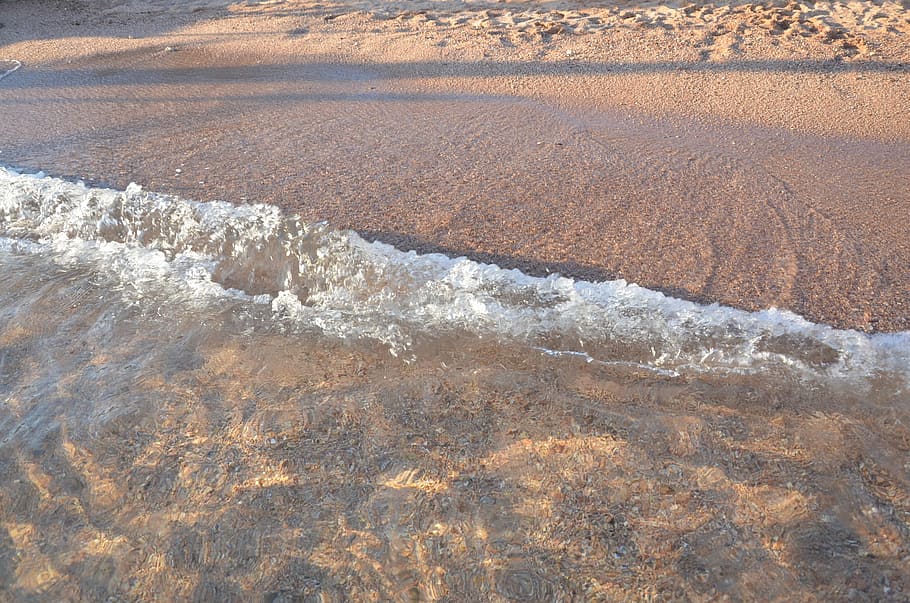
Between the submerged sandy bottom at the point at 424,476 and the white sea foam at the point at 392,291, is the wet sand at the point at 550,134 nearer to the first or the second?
the white sea foam at the point at 392,291

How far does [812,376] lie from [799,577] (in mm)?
890

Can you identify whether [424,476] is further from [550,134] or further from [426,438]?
[550,134]

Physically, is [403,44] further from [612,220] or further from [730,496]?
[730,496]

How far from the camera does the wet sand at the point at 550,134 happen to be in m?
3.35

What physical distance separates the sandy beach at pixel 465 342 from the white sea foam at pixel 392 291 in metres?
0.01

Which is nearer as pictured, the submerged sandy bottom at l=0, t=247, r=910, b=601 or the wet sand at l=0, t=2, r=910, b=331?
the submerged sandy bottom at l=0, t=247, r=910, b=601

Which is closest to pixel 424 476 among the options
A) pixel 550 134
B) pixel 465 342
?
pixel 465 342

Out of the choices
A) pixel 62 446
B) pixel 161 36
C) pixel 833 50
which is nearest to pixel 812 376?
pixel 62 446

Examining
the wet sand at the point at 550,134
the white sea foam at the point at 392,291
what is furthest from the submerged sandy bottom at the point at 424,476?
the wet sand at the point at 550,134

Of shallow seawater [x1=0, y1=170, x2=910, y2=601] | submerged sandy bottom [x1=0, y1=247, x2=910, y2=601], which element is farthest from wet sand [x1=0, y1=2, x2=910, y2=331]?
submerged sandy bottom [x1=0, y1=247, x2=910, y2=601]

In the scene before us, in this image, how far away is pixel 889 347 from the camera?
8.89ft

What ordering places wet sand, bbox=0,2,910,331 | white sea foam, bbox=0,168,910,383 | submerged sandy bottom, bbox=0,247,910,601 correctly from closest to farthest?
submerged sandy bottom, bbox=0,247,910,601
white sea foam, bbox=0,168,910,383
wet sand, bbox=0,2,910,331

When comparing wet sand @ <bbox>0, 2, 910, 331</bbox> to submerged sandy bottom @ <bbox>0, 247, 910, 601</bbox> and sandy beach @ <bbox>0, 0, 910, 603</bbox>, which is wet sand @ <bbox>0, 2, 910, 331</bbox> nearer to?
sandy beach @ <bbox>0, 0, 910, 603</bbox>

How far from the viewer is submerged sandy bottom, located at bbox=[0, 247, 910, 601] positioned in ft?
6.32
